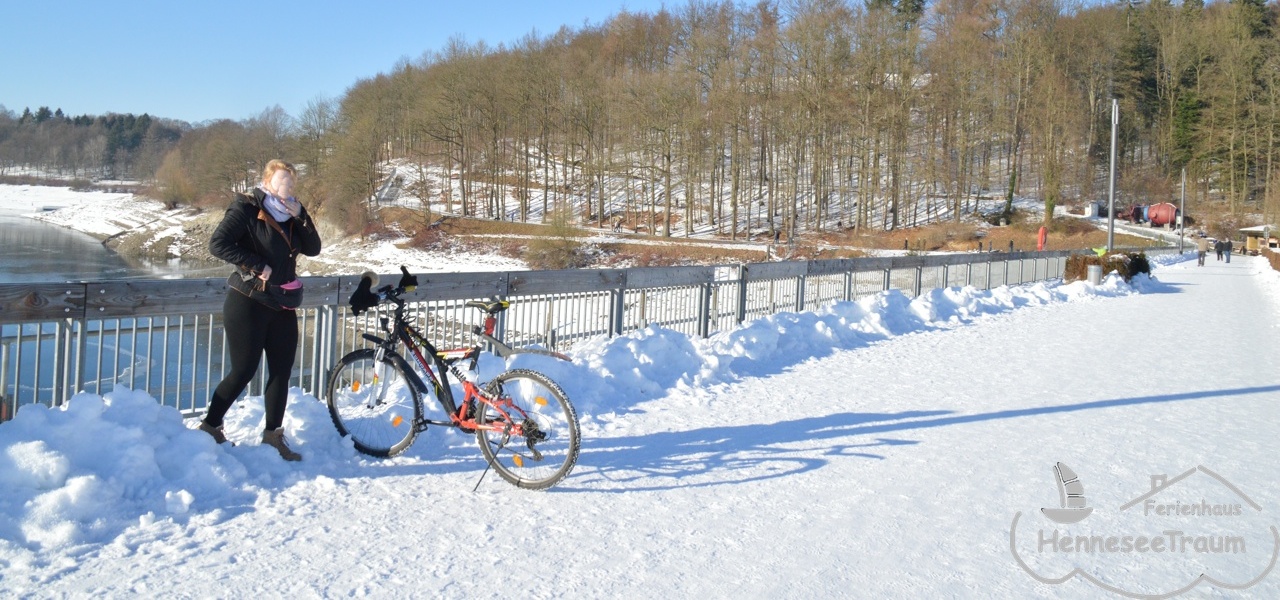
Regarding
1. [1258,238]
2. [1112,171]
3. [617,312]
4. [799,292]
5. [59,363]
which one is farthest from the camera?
[1258,238]

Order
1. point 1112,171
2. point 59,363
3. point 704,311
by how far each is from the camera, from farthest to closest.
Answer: point 1112,171 < point 704,311 < point 59,363

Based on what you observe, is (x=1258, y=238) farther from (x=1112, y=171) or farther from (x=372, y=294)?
(x=372, y=294)

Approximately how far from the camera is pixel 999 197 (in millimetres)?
71875

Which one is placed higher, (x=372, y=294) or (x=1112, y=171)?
(x=1112, y=171)

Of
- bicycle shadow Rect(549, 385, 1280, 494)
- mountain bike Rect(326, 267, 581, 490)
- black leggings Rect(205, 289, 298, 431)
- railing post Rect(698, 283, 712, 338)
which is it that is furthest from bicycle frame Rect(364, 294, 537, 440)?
railing post Rect(698, 283, 712, 338)

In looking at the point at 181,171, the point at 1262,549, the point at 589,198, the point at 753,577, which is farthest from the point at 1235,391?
the point at 181,171

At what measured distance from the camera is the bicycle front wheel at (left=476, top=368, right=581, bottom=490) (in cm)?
499

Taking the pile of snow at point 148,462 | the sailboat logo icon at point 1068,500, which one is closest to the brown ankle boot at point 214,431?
the pile of snow at point 148,462

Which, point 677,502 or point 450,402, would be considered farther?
point 450,402

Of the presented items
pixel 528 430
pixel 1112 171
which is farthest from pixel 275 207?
pixel 1112 171

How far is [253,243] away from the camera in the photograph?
5.09 m

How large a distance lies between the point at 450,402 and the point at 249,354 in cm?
116

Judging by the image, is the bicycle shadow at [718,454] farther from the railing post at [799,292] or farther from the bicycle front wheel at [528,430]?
the railing post at [799,292]

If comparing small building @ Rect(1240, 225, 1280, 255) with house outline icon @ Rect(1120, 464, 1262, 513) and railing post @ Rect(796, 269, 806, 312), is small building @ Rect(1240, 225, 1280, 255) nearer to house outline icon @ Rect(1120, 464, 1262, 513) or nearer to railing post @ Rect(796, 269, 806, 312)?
railing post @ Rect(796, 269, 806, 312)
